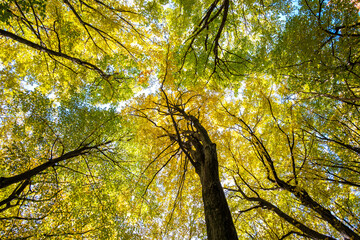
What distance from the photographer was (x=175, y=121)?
4441 mm

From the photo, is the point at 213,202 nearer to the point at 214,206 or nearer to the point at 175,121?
the point at 214,206

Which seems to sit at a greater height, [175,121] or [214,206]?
[175,121]

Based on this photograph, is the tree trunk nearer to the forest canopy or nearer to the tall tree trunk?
the tall tree trunk

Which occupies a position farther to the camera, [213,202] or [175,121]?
[175,121]

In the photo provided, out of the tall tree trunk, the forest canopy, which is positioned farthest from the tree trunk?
the forest canopy

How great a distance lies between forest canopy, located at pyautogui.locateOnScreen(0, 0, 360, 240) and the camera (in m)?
4.52

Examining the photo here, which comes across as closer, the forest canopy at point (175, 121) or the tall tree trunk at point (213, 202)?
the tall tree trunk at point (213, 202)

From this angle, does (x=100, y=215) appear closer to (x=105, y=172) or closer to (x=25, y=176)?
(x=105, y=172)

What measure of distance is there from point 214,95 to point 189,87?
1.36 metres

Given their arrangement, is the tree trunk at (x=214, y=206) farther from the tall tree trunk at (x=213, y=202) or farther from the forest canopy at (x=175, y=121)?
the forest canopy at (x=175, y=121)

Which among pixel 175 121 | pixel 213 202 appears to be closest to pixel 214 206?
pixel 213 202

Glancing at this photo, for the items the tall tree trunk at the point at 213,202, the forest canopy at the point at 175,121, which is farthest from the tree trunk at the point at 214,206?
the forest canopy at the point at 175,121

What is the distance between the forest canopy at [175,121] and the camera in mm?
4520

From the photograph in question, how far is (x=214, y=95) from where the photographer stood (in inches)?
249
